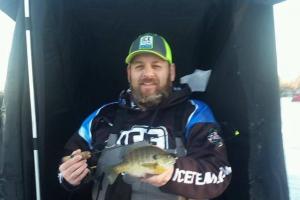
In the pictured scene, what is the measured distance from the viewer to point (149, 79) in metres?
2.71

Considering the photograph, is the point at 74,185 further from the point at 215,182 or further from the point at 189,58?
the point at 189,58

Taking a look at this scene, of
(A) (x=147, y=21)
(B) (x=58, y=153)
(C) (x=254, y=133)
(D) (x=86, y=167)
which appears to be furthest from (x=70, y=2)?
(C) (x=254, y=133)

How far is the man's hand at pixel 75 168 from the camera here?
237cm

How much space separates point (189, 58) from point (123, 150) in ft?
4.37

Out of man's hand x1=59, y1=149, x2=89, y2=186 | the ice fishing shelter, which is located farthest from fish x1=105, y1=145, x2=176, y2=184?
the ice fishing shelter

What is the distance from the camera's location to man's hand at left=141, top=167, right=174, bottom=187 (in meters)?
Result: 2.11

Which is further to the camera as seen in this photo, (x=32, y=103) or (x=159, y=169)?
(x=32, y=103)

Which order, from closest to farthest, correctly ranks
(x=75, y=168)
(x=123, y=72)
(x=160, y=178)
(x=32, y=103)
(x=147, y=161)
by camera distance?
(x=147, y=161), (x=160, y=178), (x=75, y=168), (x=32, y=103), (x=123, y=72)

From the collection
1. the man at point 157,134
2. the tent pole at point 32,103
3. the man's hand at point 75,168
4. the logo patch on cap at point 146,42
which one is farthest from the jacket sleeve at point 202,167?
the tent pole at point 32,103

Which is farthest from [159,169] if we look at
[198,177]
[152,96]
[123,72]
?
[123,72]

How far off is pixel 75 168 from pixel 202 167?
66 cm

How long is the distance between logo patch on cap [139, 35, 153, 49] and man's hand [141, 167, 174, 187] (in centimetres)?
91

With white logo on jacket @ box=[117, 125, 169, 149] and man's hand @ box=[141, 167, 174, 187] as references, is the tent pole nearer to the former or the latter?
white logo on jacket @ box=[117, 125, 169, 149]

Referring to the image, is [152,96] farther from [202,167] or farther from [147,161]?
[147,161]
